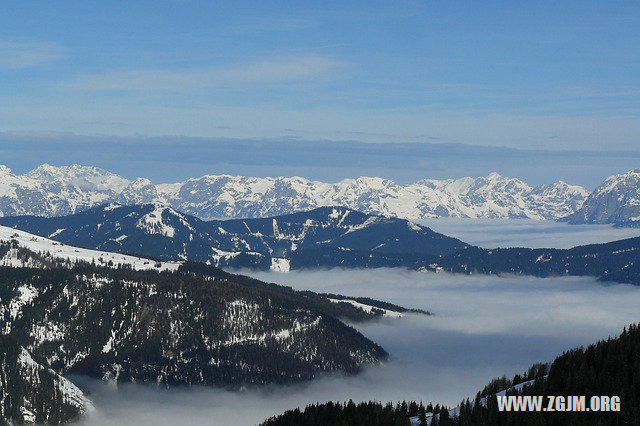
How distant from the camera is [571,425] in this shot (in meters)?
200

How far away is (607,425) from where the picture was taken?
19925 centimetres

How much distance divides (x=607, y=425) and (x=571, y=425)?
23.8 feet
